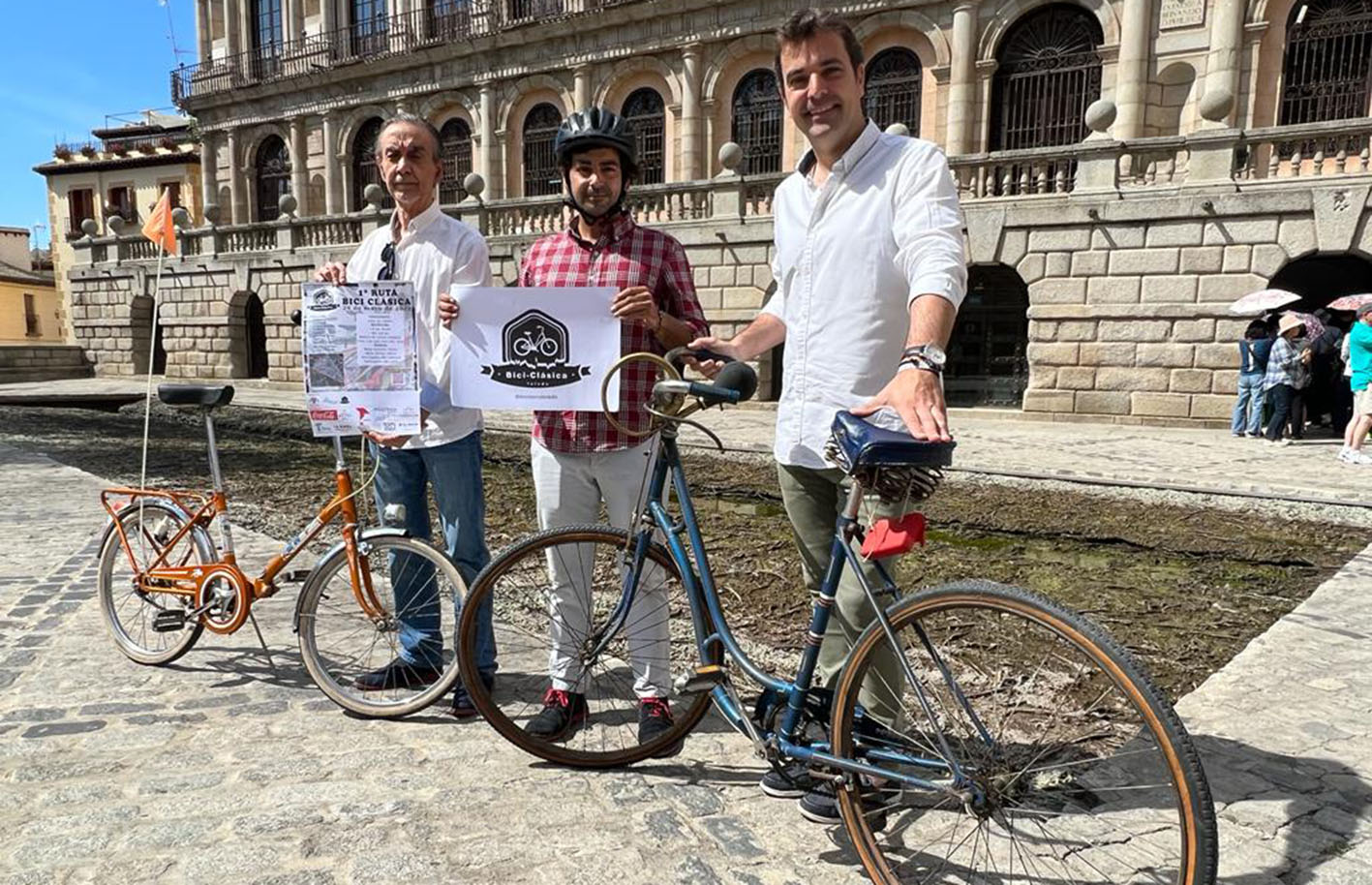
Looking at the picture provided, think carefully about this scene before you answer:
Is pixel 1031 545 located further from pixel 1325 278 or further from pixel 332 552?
pixel 1325 278

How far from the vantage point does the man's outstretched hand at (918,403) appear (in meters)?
1.97

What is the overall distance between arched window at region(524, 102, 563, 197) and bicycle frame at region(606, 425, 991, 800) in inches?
870

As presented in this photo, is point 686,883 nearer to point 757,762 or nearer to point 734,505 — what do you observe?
point 757,762

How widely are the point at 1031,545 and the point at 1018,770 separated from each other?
4.78m

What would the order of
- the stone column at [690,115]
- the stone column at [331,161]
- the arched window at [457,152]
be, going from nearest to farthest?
the stone column at [690,115] < the arched window at [457,152] < the stone column at [331,161]

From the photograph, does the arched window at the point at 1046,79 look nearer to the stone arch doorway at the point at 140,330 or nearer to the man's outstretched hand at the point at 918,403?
the man's outstretched hand at the point at 918,403

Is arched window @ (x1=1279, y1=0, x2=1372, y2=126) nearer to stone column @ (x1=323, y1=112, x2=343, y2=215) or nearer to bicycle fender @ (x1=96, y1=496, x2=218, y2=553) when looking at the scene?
bicycle fender @ (x1=96, y1=496, x2=218, y2=553)

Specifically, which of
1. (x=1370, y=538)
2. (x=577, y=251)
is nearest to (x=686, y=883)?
(x=577, y=251)

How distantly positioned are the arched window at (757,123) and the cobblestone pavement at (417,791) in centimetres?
1853

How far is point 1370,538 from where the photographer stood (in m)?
6.75

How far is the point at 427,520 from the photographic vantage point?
12.1 feet

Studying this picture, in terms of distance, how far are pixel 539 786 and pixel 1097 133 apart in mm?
15433

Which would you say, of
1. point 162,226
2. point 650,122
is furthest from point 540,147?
point 162,226

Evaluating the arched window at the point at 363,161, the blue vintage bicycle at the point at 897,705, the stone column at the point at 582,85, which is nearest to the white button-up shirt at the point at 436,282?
the blue vintage bicycle at the point at 897,705
